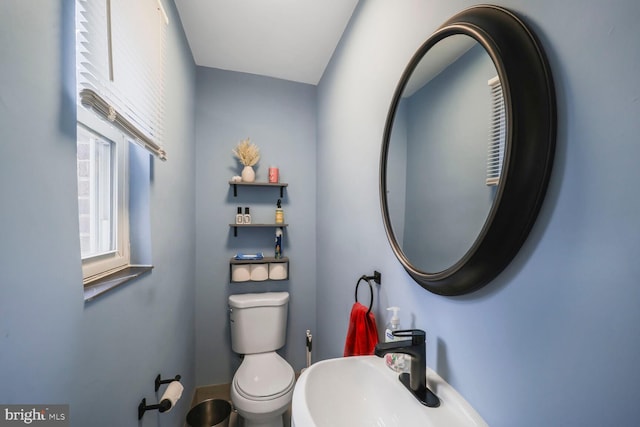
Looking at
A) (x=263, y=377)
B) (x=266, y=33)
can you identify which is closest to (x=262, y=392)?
(x=263, y=377)

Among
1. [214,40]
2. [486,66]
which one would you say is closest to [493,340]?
[486,66]

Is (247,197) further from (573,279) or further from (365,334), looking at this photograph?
(573,279)

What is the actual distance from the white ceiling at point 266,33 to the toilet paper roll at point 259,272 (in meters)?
1.63

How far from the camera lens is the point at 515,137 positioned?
1.68 feet

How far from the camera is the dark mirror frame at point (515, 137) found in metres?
0.49

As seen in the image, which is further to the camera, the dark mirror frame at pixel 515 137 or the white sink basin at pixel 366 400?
the white sink basin at pixel 366 400

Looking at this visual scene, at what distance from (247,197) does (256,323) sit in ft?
3.33

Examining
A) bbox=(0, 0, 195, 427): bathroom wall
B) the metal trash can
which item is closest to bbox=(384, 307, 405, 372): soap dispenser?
bbox=(0, 0, 195, 427): bathroom wall

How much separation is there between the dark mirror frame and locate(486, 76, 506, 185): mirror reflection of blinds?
0.03 m

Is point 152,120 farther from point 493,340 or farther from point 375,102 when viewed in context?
point 493,340

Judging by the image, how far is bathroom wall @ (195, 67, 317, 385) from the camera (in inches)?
80.3

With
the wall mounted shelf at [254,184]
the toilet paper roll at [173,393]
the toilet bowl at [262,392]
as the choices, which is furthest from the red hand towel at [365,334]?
the wall mounted shelf at [254,184]

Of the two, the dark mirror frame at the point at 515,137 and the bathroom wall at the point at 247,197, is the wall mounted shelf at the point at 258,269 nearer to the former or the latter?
the bathroom wall at the point at 247,197

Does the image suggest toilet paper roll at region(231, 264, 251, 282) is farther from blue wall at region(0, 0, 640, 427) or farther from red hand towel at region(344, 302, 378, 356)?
red hand towel at region(344, 302, 378, 356)
